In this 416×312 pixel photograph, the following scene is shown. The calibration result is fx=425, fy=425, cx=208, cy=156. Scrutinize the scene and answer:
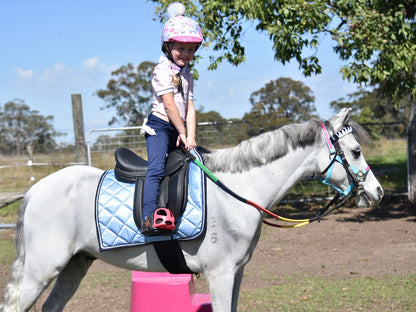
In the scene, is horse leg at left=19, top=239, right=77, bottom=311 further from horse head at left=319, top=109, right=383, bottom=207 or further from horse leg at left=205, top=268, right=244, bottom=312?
horse head at left=319, top=109, right=383, bottom=207

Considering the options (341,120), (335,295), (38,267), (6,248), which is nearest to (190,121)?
(341,120)

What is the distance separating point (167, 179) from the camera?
3.30 metres

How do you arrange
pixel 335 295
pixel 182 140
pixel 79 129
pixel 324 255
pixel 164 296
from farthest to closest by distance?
pixel 79 129 → pixel 324 255 → pixel 335 295 → pixel 164 296 → pixel 182 140

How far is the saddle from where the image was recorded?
3213 millimetres

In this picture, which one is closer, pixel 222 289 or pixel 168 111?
pixel 222 289

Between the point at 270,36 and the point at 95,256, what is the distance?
650 cm

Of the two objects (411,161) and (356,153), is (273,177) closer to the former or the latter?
(356,153)

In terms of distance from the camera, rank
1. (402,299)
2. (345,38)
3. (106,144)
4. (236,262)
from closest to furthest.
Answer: (236,262)
(402,299)
(345,38)
(106,144)

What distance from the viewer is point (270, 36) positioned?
8695 millimetres

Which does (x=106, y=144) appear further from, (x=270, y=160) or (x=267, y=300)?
(x=270, y=160)

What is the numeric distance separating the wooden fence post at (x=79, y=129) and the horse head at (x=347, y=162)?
8.68 meters

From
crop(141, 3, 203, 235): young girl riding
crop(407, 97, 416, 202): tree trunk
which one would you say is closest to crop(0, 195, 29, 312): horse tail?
crop(141, 3, 203, 235): young girl riding

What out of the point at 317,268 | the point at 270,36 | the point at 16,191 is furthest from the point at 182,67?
the point at 16,191

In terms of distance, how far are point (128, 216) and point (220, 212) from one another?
28.5 inches
